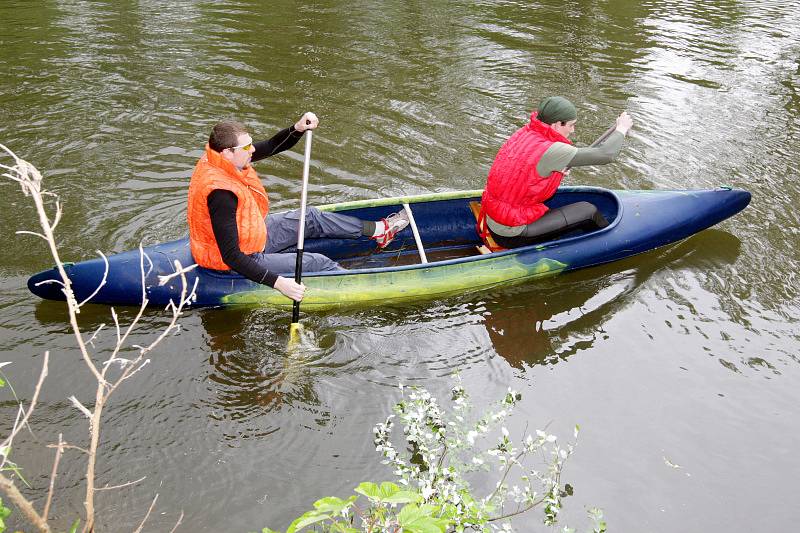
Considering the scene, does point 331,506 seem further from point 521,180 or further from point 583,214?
point 583,214

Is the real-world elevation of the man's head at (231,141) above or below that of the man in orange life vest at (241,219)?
above

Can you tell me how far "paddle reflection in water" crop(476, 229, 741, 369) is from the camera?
18.6ft

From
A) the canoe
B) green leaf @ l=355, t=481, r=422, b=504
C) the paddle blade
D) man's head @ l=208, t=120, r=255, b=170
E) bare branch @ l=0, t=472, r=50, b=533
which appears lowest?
the paddle blade

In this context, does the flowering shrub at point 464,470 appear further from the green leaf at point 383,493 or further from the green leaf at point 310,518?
the green leaf at point 310,518

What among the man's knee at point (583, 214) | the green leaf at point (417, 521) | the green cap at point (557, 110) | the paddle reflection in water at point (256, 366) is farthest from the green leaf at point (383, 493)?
the man's knee at point (583, 214)

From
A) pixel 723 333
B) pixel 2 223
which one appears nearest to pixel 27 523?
pixel 2 223

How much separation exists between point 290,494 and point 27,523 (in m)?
1.34

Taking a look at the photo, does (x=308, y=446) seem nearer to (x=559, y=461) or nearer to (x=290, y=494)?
(x=290, y=494)

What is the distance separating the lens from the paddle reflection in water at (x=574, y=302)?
18.6ft

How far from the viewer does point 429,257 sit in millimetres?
6676

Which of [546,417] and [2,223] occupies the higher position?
[2,223]

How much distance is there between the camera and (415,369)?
17.4 feet

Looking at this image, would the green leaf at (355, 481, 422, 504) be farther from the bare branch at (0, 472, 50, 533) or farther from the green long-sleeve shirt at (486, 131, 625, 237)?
the green long-sleeve shirt at (486, 131, 625, 237)

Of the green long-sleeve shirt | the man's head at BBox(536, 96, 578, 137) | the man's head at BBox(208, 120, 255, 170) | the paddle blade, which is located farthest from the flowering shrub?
the man's head at BBox(536, 96, 578, 137)
